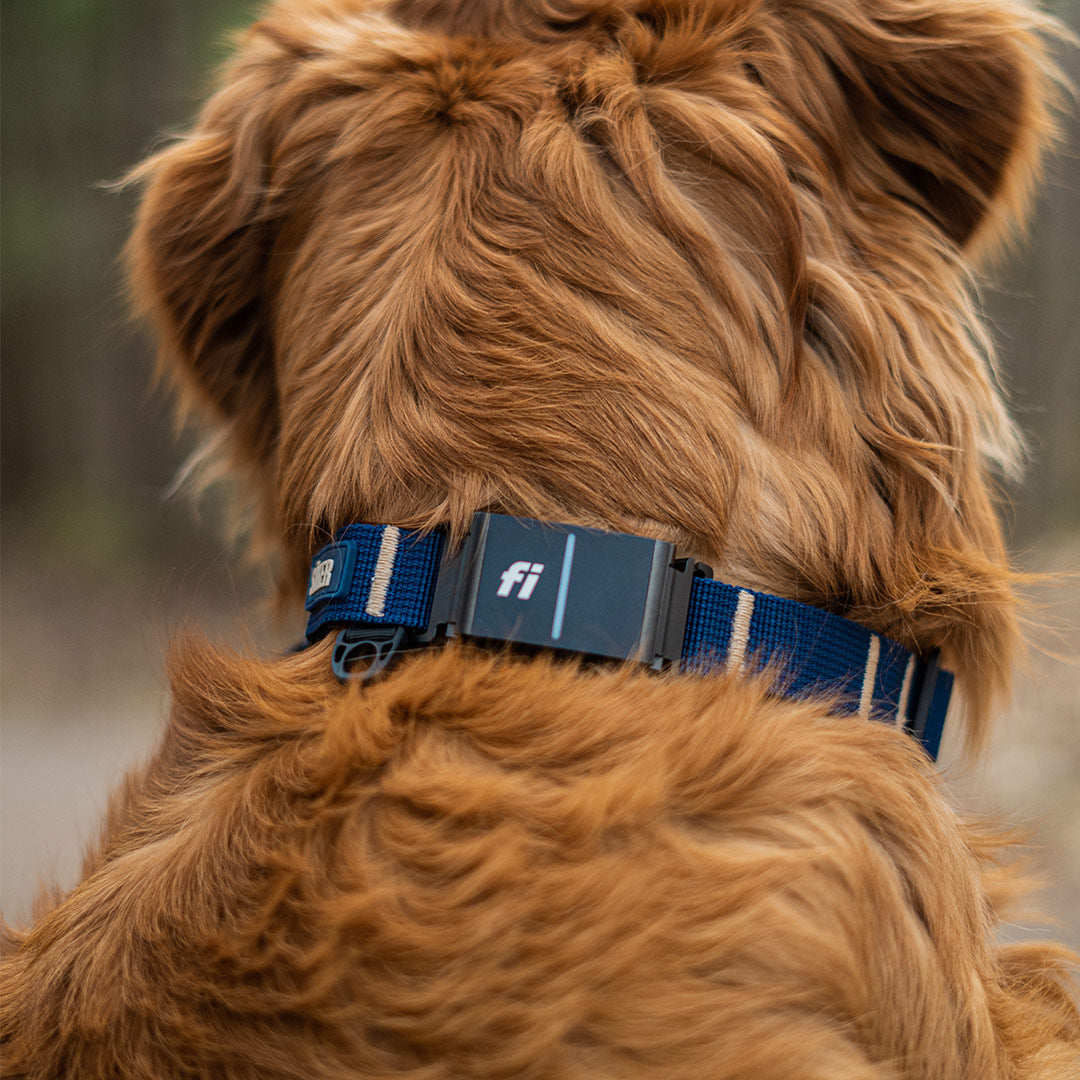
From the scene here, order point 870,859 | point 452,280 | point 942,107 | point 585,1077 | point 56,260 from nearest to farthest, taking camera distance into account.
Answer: point 585,1077 < point 870,859 < point 452,280 < point 942,107 < point 56,260

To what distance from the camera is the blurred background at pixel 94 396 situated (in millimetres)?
4004

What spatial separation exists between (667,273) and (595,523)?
0.26 meters

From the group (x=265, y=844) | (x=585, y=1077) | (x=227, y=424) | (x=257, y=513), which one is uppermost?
(x=227, y=424)

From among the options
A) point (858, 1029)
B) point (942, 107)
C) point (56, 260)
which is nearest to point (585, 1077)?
point (858, 1029)

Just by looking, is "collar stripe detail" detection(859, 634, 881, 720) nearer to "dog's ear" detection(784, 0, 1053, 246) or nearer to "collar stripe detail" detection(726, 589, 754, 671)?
"collar stripe detail" detection(726, 589, 754, 671)

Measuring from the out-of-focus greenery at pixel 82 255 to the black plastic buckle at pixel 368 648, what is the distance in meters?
4.25

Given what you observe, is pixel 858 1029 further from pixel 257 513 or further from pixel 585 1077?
pixel 257 513

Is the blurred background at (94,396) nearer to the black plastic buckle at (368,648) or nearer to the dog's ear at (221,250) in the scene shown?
the dog's ear at (221,250)

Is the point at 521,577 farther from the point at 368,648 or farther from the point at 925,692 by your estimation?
the point at 925,692

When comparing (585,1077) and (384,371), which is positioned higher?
(384,371)

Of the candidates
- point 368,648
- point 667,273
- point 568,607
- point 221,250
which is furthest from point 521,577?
point 221,250

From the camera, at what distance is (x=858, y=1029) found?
2.90 ft

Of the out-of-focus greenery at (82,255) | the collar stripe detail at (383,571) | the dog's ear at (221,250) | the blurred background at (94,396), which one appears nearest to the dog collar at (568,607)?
the collar stripe detail at (383,571)

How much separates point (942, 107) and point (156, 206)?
96 cm
